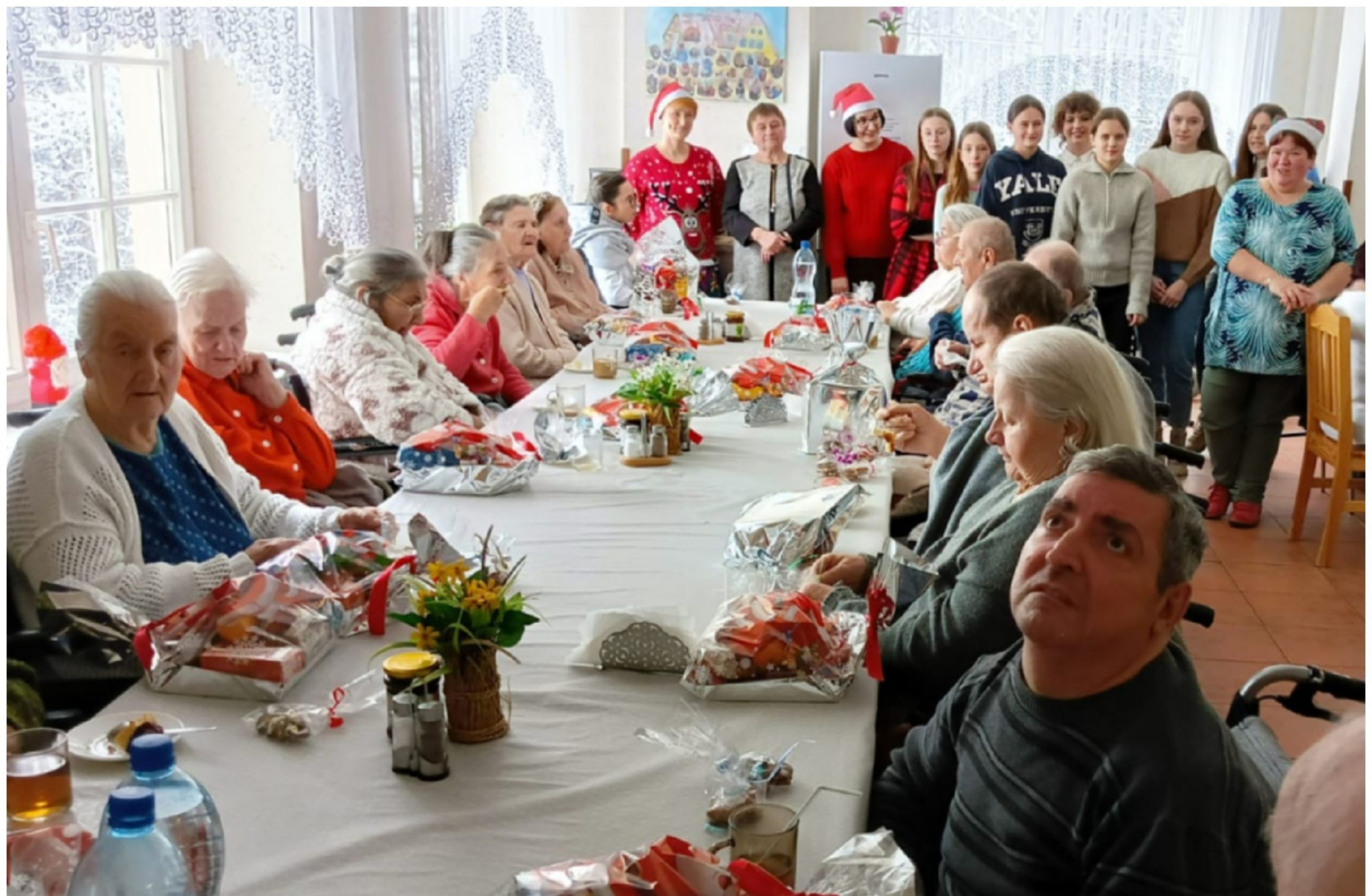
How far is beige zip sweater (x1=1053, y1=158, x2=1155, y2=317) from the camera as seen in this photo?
5.51m

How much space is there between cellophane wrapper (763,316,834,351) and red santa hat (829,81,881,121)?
8.20 feet

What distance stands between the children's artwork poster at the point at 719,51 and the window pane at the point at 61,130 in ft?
14.2

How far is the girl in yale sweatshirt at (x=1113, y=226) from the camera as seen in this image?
551cm

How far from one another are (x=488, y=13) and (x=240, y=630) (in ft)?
14.2

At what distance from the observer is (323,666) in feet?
5.98

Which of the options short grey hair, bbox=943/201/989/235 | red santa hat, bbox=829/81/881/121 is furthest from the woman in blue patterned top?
red santa hat, bbox=829/81/881/121

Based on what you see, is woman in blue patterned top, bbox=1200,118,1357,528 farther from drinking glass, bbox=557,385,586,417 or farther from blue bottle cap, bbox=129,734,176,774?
blue bottle cap, bbox=129,734,176,774

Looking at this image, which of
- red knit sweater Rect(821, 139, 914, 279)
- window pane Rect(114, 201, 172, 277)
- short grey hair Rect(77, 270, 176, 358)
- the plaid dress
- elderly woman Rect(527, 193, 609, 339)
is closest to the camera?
short grey hair Rect(77, 270, 176, 358)

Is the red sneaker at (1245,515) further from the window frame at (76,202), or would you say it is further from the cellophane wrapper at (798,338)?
the window frame at (76,202)

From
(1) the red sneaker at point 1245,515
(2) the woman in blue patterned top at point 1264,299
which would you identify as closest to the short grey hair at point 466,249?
(2) the woman in blue patterned top at point 1264,299

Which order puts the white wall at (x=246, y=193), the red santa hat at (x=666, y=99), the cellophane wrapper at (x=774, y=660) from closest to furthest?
the cellophane wrapper at (x=774, y=660)
the white wall at (x=246, y=193)
the red santa hat at (x=666, y=99)

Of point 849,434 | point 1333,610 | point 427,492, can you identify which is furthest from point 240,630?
point 1333,610

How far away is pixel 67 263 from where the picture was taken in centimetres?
350

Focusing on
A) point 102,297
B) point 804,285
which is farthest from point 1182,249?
point 102,297
